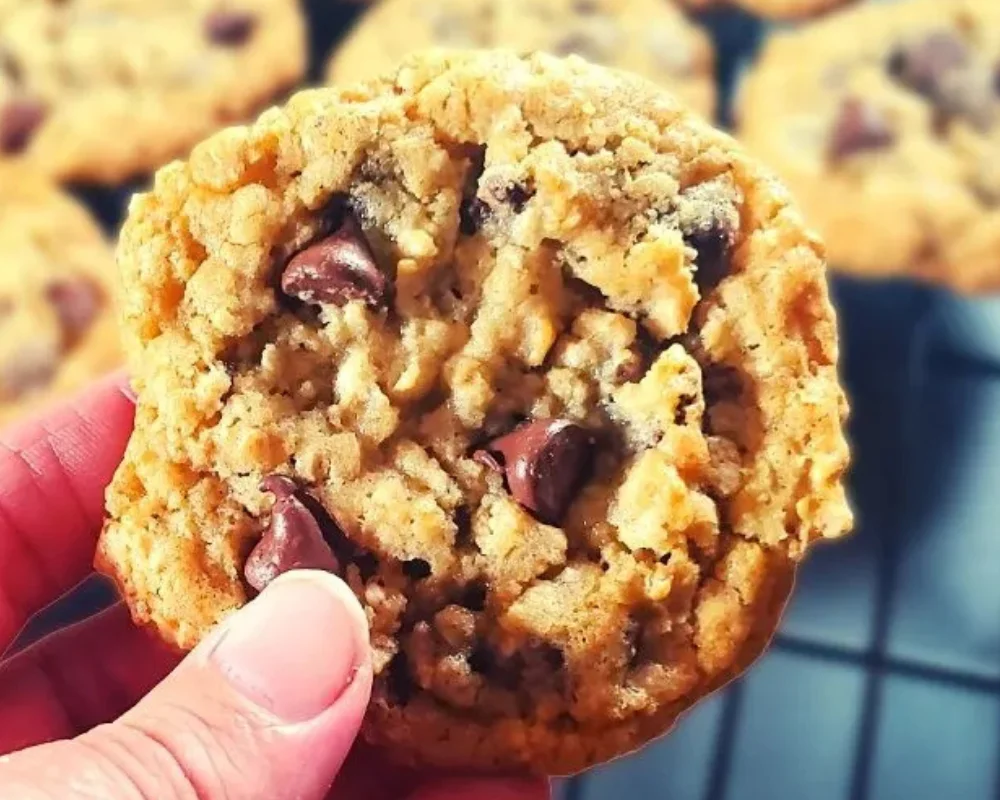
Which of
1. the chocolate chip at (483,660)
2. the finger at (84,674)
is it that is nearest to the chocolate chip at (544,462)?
the chocolate chip at (483,660)

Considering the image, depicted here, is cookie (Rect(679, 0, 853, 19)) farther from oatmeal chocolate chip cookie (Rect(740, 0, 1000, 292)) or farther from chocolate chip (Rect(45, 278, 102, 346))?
chocolate chip (Rect(45, 278, 102, 346))

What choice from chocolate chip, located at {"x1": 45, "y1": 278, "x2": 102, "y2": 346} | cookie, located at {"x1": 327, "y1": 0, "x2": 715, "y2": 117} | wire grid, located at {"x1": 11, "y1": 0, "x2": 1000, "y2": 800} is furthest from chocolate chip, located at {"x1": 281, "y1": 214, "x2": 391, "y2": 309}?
cookie, located at {"x1": 327, "y1": 0, "x2": 715, "y2": 117}

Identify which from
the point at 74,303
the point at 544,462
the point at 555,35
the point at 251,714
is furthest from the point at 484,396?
the point at 555,35

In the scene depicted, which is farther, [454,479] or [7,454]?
[7,454]

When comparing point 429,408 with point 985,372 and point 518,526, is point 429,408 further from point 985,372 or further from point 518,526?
Answer: point 985,372

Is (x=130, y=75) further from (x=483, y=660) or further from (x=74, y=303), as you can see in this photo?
(x=483, y=660)

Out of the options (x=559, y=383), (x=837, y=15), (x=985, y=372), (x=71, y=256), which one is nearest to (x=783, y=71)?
(x=837, y=15)

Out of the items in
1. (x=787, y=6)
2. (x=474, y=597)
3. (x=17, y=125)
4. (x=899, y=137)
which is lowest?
(x=899, y=137)
